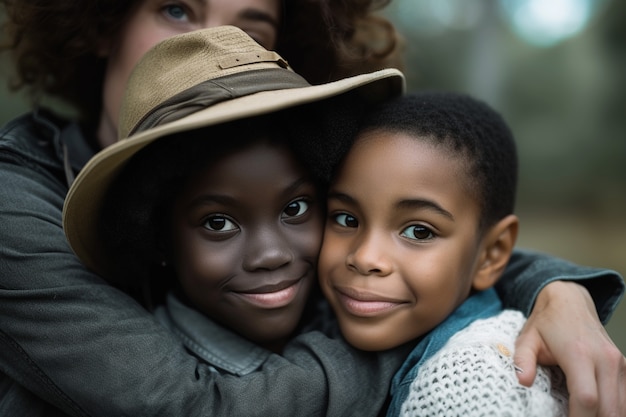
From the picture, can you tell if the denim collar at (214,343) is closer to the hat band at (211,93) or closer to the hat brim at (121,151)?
the hat brim at (121,151)

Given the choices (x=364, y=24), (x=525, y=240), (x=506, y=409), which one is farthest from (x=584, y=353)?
(x=525, y=240)

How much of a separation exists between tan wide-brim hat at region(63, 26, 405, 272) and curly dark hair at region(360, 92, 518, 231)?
112 millimetres

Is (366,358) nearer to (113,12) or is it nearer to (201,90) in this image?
(201,90)

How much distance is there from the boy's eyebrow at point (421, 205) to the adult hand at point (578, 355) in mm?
407

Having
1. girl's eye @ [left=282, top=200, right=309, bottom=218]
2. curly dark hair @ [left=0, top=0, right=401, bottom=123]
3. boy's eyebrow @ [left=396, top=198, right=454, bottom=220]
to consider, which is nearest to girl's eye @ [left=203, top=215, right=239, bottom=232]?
girl's eye @ [left=282, top=200, right=309, bottom=218]

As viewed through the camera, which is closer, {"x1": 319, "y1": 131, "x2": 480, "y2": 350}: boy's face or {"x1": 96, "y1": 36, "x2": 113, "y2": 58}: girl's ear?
{"x1": 319, "y1": 131, "x2": 480, "y2": 350}: boy's face

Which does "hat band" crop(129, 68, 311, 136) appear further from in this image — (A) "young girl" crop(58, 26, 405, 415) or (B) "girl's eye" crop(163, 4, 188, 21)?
(B) "girl's eye" crop(163, 4, 188, 21)

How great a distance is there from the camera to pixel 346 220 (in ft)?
6.47

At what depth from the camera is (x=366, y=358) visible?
6.23 ft

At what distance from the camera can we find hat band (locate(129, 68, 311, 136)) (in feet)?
5.60

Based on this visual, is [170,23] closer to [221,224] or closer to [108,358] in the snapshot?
[221,224]

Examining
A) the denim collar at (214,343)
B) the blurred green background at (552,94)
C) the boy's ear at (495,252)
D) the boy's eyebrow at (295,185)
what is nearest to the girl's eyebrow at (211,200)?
the boy's eyebrow at (295,185)

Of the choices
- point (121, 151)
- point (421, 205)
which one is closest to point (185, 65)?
point (121, 151)

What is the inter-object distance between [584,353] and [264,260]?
33.5 inches
